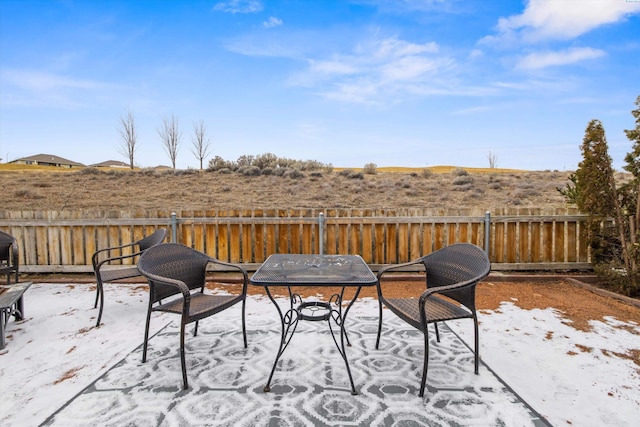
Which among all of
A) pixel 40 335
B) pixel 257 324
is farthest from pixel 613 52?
pixel 40 335

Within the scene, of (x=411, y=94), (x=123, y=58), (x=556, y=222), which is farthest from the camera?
(x=411, y=94)

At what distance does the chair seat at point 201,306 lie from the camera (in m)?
2.37

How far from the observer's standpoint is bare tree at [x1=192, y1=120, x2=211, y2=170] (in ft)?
74.7

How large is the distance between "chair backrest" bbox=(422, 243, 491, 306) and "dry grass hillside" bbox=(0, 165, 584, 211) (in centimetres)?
901

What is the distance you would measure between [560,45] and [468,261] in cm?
851

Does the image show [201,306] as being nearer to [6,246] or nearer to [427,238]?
[6,246]

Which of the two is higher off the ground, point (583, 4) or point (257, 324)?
point (583, 4)

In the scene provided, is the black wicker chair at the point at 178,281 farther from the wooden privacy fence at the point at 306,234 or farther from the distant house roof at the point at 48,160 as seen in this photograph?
the distant house roof at the point at 48,160

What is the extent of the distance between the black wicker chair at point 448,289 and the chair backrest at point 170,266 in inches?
65.5

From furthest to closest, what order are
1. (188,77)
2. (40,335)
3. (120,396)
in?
(188,77)
(40,335)
(120,396)

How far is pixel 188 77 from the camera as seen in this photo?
10.6 m

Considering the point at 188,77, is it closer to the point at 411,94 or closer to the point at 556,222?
the point at 411,94

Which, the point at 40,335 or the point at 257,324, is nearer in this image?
the point at 40,335

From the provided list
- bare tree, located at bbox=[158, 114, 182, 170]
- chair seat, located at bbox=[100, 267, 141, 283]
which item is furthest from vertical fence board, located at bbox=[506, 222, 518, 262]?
bare tree, located at bbox=[158, 114, 182, 170]
